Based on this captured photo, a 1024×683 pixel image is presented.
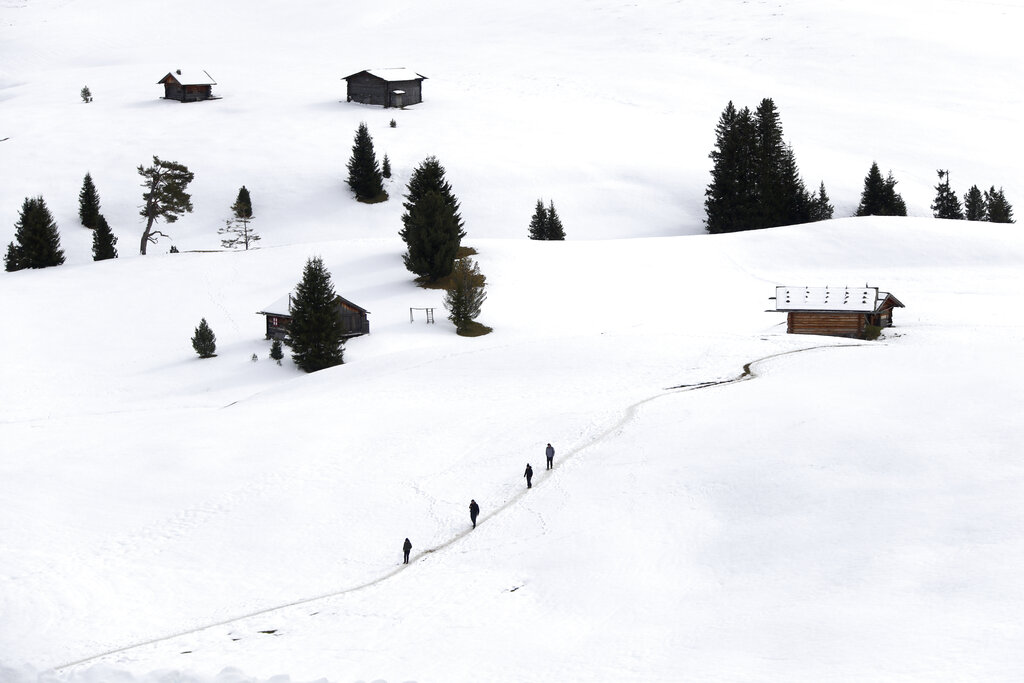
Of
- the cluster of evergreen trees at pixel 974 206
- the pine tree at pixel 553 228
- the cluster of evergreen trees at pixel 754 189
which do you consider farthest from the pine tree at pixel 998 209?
the pine tree at pixel 553 228

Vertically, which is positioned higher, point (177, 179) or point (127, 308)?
point (177, 179)

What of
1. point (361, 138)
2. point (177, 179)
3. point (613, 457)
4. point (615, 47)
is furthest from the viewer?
point (615, 47)

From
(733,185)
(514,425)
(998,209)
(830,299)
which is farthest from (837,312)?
(998,209)

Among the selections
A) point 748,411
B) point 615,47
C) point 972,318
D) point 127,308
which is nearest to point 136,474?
point 748,411

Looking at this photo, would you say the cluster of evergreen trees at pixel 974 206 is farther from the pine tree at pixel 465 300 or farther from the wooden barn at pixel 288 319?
the wooden barn at pixel 288 319

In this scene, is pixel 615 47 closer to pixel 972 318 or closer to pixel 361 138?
pixel 361 138

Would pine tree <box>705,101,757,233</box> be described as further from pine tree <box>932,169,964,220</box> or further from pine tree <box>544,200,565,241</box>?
pine tree <box>932,169,964,220</box>
